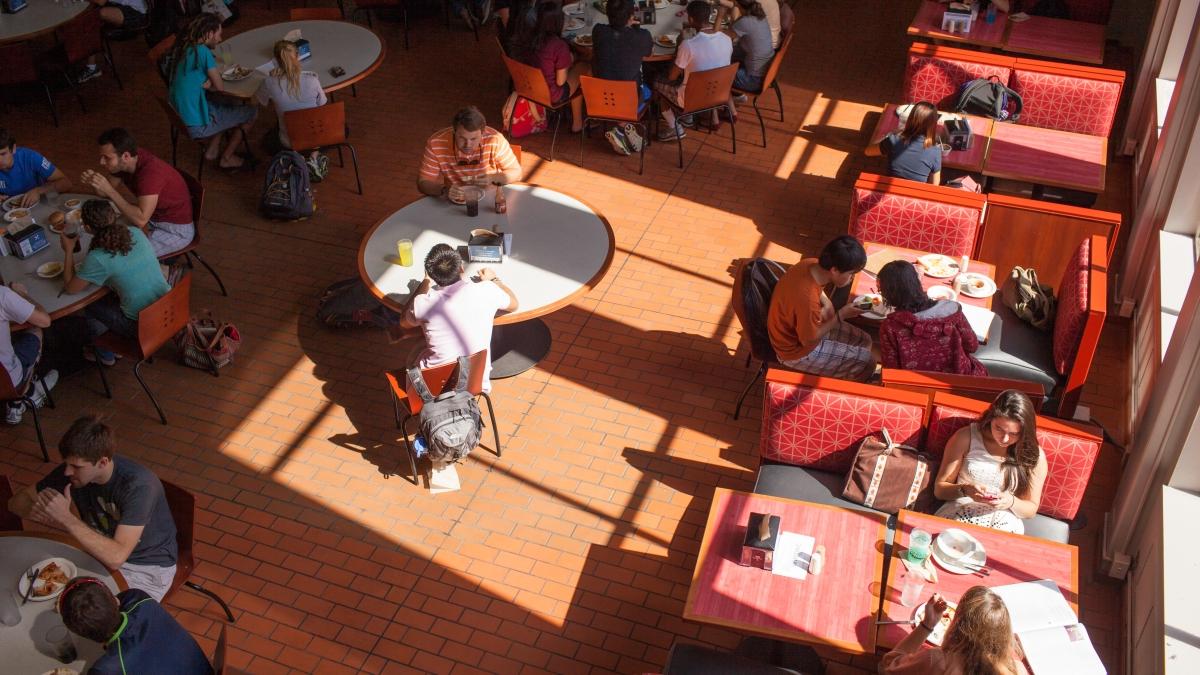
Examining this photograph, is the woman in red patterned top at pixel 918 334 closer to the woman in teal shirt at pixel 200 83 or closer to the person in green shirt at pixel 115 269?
the person in green shirt at pixel 115 269

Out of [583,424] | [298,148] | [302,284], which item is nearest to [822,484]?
[583,424]

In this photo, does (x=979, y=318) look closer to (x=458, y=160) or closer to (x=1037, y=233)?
(x=1037, y=233)

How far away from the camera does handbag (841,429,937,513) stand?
207 inches

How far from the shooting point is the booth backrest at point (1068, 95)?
8344 mm

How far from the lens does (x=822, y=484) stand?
551 cm

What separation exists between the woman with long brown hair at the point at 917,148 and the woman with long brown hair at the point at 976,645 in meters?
4.15

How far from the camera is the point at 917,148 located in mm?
7391

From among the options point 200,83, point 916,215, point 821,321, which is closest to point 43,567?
point 821,321

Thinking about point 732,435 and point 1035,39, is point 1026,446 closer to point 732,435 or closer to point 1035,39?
point 732,435

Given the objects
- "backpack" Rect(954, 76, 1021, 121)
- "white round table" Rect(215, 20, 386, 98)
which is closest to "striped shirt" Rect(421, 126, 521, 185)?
"white round table" Rect(215, 20, 386, 98)

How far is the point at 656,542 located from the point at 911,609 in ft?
5.61

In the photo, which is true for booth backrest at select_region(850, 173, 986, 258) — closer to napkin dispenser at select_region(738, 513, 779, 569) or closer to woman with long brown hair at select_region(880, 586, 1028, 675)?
napkin dispenser at select_region(738, 513, 779, 569)

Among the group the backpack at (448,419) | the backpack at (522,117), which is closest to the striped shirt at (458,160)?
the backpack at (448,419)

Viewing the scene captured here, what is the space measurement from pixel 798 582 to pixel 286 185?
18.3 ft
